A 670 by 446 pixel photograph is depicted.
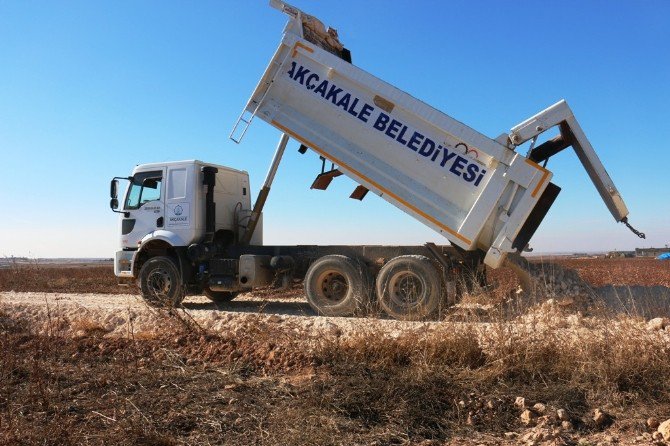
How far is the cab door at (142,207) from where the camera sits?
37.7 feet

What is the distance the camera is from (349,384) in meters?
5.43

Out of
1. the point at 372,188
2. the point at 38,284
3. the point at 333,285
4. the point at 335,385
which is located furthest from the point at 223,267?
the point at 38,284

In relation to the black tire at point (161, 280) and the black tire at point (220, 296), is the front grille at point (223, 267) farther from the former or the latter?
the black tire at point (220, 296)

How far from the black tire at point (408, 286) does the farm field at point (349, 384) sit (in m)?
1.08

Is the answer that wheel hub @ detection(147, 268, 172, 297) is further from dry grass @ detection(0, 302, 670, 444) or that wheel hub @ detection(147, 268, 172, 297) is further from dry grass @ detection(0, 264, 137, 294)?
dry grass @ detection(0, 264, 137, 294)

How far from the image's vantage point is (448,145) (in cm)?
898

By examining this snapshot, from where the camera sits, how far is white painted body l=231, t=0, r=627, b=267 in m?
8.62

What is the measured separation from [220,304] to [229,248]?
1.93 meters

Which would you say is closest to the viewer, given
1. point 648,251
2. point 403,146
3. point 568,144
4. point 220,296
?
point 568,144

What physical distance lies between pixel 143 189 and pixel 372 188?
16.7 ft

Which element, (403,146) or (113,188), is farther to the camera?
(113,188)

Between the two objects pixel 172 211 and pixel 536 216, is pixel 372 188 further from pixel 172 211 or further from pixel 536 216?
pixel 172 211

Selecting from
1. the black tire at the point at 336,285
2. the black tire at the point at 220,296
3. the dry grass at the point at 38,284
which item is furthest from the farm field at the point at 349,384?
the dry grass at the point at 38,284

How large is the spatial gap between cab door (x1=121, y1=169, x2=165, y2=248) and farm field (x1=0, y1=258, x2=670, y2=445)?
3.94 m
